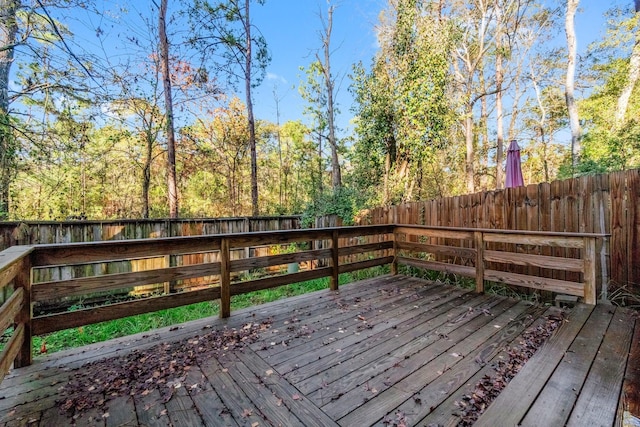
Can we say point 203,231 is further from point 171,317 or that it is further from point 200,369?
point 200,369

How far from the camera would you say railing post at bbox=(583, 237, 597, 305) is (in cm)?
283

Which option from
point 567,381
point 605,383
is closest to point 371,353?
point 567,381

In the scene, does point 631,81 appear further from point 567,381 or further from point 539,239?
point 567,381

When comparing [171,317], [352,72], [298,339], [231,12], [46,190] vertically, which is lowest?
[171,317]

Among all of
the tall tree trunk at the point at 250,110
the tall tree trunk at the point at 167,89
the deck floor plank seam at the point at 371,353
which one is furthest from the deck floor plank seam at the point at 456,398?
the tall tree trunk at the point at 250,110

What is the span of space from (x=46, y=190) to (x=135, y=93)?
2.94 metres

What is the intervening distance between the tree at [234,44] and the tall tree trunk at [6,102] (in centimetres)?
430

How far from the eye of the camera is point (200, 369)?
6.52ft

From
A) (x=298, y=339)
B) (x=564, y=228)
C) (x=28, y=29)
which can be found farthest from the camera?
(x=28, y=29)

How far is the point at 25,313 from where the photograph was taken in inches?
81.5

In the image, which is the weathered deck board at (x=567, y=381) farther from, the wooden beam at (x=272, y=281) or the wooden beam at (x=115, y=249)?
the wooden beam at (x=115, y=249)

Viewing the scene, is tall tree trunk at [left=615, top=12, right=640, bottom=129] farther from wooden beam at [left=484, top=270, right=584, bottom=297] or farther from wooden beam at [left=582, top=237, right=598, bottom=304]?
wooden beam at [left=484, top=270, right=584, bottom=297]

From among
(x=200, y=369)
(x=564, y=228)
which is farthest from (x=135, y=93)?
(x=564, y=228)

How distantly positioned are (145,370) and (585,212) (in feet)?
15.4
